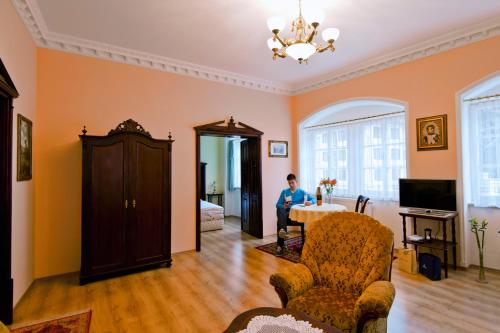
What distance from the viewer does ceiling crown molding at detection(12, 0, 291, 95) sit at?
3.21 metres

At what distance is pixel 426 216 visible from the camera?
3.81m

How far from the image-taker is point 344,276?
229 centimetres

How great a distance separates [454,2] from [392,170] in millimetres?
2670

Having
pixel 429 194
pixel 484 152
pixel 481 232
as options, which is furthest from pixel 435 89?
pixel 481 232

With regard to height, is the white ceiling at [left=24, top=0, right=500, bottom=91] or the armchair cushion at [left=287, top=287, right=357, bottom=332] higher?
the white ceiling at [left=24, top=0, right=500, bottom=91]

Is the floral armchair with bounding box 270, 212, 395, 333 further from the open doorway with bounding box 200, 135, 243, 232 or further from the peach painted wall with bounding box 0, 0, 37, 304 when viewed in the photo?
the open doorway with bounding box 200, 135, 243, 232

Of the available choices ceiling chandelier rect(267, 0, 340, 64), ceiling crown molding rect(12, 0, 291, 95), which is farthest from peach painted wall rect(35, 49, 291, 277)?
ceiling chandelier rect(267, 0, 340, 64)

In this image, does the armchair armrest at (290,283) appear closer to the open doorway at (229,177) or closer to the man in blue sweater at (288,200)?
the man in blue sweater at (288,200)

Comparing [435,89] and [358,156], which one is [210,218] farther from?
[435,89]

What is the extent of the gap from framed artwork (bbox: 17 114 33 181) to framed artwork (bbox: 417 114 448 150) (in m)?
5.16

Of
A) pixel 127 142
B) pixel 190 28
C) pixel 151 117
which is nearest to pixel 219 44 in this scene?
pixel 190 28

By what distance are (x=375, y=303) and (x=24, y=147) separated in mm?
3793

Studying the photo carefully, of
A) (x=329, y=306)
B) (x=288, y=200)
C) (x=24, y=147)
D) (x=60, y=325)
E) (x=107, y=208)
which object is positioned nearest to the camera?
(x=329, y=306)

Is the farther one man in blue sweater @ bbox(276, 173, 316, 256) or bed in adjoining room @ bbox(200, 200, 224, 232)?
bed in adjoining room @ bbox(200, 200, 224, 232)
